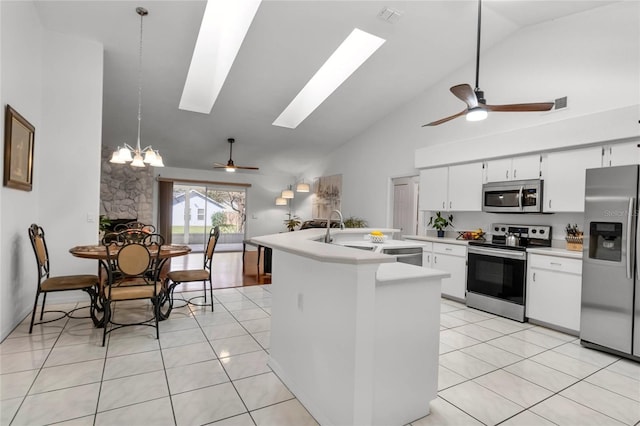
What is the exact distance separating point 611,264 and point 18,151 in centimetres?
576

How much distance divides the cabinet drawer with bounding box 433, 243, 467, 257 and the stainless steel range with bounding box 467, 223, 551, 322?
0.14 meters

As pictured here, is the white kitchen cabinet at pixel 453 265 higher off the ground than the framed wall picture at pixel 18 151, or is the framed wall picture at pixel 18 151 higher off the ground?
the framed wall picture at pixel 18 151

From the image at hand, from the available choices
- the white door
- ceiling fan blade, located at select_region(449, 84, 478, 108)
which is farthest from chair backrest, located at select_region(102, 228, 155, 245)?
the white door

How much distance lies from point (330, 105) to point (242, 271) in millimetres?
3651

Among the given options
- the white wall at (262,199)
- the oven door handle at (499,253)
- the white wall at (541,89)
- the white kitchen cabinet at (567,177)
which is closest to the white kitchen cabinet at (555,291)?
the oven door handle at (499,253)

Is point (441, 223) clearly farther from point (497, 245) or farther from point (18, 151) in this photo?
point (18, 151)

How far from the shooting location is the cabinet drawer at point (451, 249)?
4609mm

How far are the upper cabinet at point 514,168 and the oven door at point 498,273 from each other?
3.28 ft

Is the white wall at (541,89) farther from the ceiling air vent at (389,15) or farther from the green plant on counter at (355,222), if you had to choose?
the ceiling air vent at (389,15)

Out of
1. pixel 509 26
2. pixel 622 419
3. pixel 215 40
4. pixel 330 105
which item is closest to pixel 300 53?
pixel 215 40

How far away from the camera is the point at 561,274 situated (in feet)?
11.7

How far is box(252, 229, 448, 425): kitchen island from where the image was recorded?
5.44 ft

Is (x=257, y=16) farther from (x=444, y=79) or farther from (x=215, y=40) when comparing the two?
(x=444, y=79)

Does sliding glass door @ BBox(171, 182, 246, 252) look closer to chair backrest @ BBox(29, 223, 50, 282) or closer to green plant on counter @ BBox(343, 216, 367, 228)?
green plant on counter @ BBox(343, 216, 367, 228)
